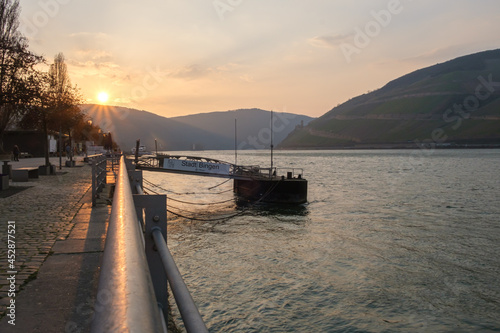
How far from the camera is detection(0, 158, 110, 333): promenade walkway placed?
13.6 feet

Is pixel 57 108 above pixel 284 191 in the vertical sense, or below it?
above

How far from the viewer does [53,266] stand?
607 centimetres

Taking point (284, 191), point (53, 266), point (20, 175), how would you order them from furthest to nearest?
1. point (284, 191)
2. point (20, 175)
3. point (53, 266)

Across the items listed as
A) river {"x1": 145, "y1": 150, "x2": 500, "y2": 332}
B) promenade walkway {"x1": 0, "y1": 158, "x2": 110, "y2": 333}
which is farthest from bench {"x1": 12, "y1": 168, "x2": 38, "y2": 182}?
promenade walkway {"x1": 0, "y1": 158, "x2": 110, "y2": 333}

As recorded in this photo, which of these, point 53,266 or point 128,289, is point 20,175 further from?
point 128,289

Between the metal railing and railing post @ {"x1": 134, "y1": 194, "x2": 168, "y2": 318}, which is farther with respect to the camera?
railing post @ {"x1": 134, "y1": 194, "x2": 168, "y2": 318}

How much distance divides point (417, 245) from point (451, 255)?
6.07 feet

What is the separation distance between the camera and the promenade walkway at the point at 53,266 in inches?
164

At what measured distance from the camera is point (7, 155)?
5650cm

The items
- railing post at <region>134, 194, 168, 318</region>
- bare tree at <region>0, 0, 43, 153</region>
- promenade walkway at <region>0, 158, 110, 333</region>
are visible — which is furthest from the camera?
bare tree at <region>0, 0, 43, 153</region>

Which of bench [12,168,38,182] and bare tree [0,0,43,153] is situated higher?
bare tree [0,0,43,153]

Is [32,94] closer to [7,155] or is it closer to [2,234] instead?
[2,234]

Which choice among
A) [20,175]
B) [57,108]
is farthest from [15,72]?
[57,108]

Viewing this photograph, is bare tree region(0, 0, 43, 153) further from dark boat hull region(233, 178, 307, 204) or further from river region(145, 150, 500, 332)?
dark boat hull region(233, 178, 307, 204)
